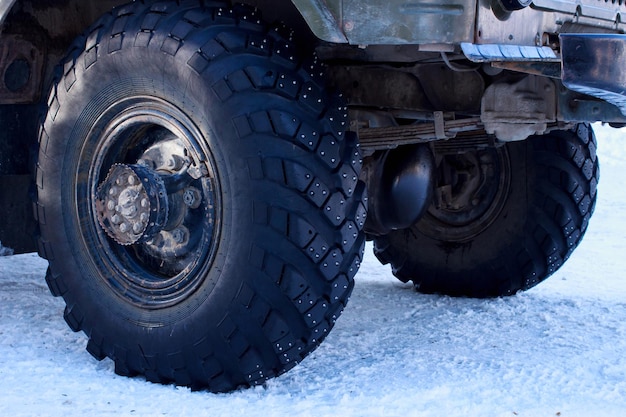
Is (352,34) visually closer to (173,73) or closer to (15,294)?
(173,73)

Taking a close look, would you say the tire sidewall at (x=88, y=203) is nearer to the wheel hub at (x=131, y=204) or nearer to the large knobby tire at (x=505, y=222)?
the wheel hub at (x=131, y=204)

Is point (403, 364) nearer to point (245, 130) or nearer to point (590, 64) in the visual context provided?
point (245, 130)

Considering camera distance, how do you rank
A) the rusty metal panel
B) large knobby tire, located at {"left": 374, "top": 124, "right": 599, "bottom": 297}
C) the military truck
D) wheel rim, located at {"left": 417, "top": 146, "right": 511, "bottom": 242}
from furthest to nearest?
1. wheel rim, located at {"left": 417, "top": 146, "right": 511, "bottom": 242}
2. large knobby tire, located at {"left": 374, "top": 124, "right": 599, "bottom": 297}
3. the military truck
4. the rusty metal panel

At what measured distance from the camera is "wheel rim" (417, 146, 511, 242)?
4.52 m

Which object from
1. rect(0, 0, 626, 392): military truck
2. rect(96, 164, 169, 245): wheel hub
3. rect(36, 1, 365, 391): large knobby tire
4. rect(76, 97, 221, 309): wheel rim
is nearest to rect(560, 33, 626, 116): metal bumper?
rect(0, 0, 626, 392): military truck

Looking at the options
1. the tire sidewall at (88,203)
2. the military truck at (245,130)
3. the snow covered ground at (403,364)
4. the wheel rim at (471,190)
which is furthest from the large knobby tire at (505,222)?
the tire sidewall at (88,203)

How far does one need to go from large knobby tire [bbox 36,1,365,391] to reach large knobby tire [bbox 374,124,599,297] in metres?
1.54

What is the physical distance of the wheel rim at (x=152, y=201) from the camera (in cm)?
315

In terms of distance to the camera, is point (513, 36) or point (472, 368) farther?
point (472, 368)

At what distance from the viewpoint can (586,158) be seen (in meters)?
4.39

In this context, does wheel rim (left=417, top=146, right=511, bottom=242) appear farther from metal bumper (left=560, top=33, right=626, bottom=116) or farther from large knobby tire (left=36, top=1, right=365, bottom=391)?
metal bumper (left=560, top=33, right=626, bottom=116)

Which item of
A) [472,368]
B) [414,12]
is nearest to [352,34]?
[414,12]

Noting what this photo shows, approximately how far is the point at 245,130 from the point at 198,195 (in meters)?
0.37

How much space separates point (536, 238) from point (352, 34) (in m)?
2.01
